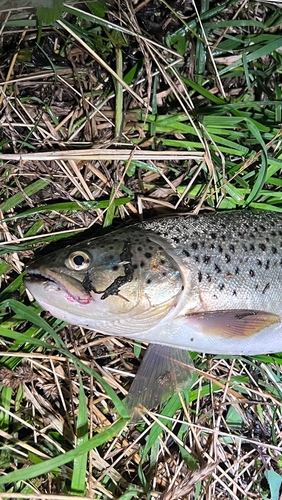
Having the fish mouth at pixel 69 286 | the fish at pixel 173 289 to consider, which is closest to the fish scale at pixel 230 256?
the fish at pixel 173 289

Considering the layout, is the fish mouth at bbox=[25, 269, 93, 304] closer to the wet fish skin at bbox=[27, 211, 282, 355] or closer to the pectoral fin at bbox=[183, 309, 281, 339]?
the wet fish skin at bbox=[27, 211, 282, 355]

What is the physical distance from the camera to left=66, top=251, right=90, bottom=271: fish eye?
2184 millimetres

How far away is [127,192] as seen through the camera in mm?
2703

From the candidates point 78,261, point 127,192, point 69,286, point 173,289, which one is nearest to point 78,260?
point 78,261

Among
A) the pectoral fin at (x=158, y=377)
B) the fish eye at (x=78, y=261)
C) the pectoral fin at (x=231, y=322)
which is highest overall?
the fish eye at (x=78, y=261)

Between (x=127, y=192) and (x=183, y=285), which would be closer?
(x=183, y=285)

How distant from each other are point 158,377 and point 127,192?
1257mm

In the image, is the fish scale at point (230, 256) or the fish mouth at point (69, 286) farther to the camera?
the fish scale at point (230, 256)

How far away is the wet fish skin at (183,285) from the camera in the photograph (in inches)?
85.6

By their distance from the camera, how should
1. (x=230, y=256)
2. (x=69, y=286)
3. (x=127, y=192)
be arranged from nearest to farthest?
(x=69, y=286) < (x=230, y=256) < (x=127, y=192)

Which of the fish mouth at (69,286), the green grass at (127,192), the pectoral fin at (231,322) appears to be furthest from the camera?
the green grass at (127,192)

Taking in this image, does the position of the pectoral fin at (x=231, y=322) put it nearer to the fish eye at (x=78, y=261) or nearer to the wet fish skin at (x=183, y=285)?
the wet fish skin at (x=183, y=285)

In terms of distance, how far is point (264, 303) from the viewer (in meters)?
2.39

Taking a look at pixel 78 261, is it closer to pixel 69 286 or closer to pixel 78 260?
pixel 78 260
